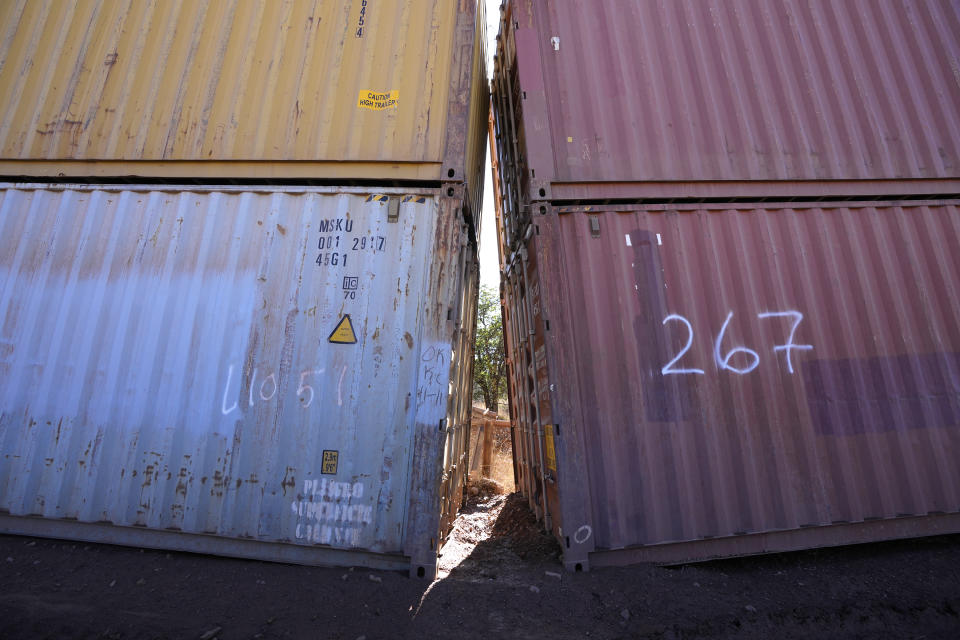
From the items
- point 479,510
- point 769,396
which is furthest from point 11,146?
point 769,396

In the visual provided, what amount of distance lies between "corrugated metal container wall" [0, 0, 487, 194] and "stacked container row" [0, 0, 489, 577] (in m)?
0.02

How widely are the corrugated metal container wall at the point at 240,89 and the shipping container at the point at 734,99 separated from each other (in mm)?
907

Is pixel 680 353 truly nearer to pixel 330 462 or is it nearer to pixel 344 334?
pixel 344 334

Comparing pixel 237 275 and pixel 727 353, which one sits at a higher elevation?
pixel 237 275

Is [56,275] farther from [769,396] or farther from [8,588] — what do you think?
[769,396]

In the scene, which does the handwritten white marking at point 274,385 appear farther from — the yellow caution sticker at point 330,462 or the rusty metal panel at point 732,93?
the rusty metal panel at point 732,93

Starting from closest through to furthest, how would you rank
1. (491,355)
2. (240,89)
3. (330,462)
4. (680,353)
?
(330,462) < (680,353) < (240,89) < (491,355)

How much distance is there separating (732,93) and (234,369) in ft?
17.2

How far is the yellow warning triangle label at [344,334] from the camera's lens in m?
3.42

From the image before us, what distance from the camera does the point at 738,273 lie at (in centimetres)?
375

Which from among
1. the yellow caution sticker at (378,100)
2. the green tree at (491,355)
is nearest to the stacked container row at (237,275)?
the yellow caution sticker at (378,100)

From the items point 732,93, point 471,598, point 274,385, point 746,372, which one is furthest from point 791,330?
point 274,385

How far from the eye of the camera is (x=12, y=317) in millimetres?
3701

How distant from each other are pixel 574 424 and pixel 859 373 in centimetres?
253
